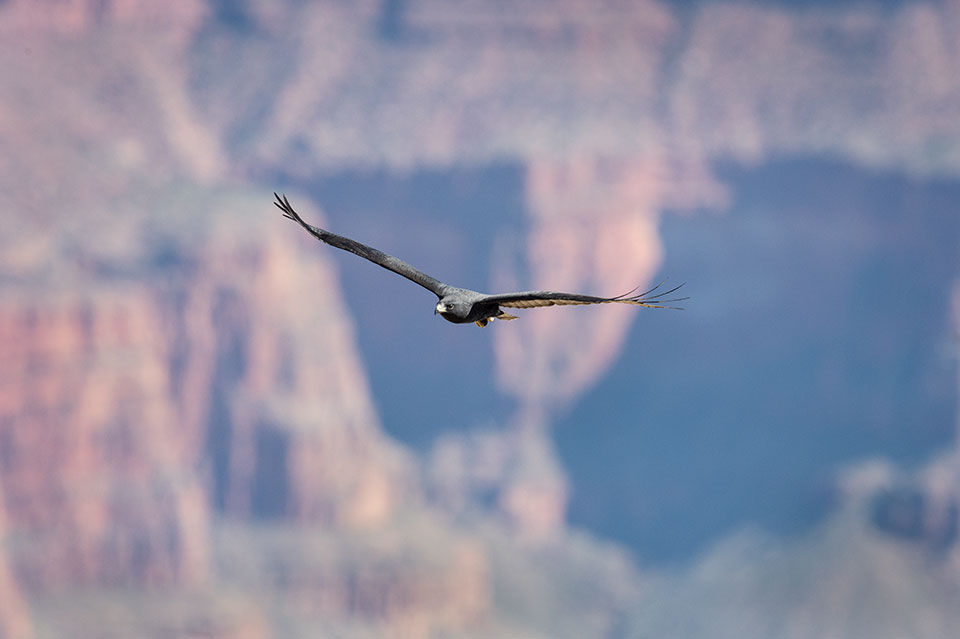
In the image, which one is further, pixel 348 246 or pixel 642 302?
pixel 348 246

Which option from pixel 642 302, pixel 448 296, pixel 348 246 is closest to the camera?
pixel 642 302

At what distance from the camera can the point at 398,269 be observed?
36188 mm

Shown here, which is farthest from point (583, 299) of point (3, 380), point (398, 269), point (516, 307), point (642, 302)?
point (3, 380)

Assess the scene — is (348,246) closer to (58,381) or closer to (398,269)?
(398,269)

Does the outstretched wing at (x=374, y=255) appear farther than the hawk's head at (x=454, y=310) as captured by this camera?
Yes

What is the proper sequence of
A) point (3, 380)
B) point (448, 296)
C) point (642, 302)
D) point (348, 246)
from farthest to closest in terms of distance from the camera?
point (3, 380) < point (348, 246) < point (448, 296) < point (642, 302)

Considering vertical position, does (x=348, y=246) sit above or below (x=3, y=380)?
below

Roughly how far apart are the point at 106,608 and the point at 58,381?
28495mm

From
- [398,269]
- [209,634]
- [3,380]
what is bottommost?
[398,269]

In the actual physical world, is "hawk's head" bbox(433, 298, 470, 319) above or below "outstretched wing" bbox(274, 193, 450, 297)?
below

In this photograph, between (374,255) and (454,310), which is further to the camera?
(374,255)

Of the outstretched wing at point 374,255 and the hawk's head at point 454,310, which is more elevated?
the outstretched wing at point 374,255

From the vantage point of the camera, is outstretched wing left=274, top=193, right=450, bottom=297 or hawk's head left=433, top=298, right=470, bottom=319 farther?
outstretched wing left=274, top=193, right=450, bottom=297

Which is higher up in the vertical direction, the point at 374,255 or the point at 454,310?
the point at 374,255
